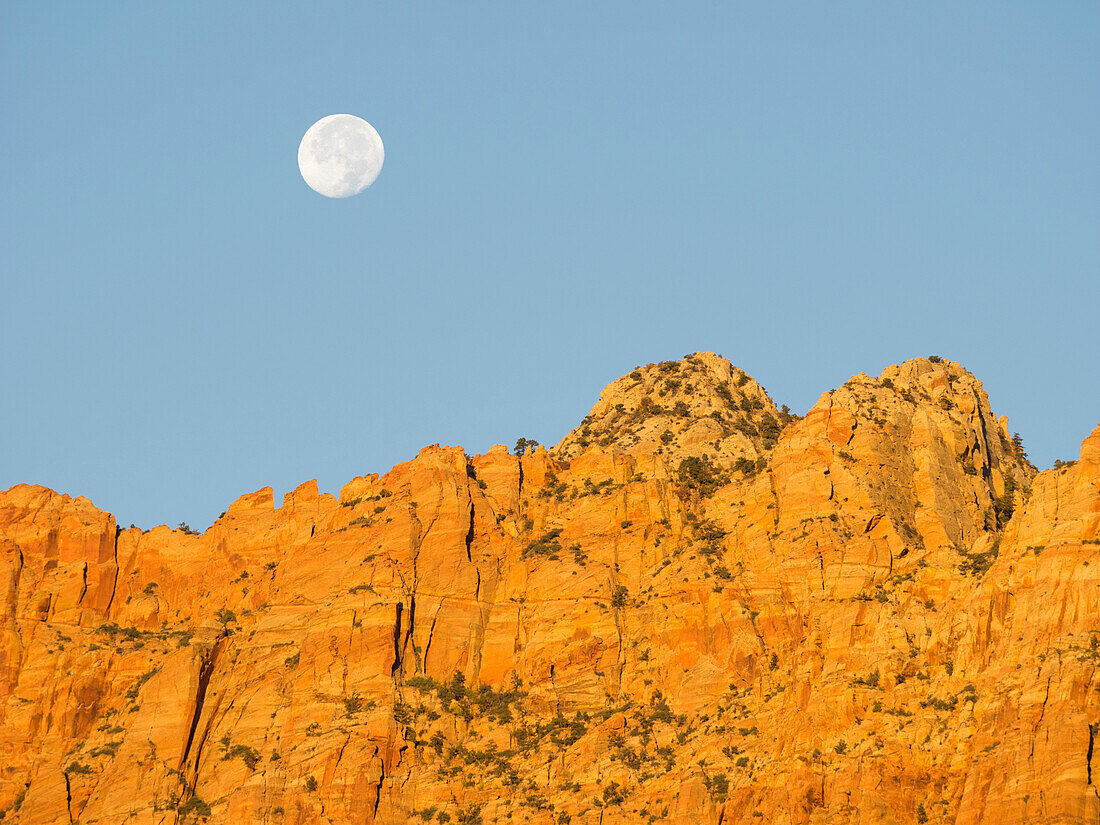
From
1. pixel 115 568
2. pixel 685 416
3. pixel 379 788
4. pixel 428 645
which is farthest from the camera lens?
pixel 685 416

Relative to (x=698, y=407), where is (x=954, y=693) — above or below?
below

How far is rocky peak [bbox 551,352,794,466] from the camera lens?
469 feet

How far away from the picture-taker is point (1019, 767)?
309 feet

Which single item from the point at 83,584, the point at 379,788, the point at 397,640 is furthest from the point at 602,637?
the point at 83,584

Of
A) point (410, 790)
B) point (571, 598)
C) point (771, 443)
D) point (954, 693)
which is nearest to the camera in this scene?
point (954, 693)

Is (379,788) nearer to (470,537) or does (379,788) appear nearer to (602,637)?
(602,637)

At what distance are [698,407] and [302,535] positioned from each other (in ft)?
104

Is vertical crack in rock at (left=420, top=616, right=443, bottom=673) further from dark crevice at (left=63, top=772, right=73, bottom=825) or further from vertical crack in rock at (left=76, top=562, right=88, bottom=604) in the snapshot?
vertical crack in rock at (left=76, top=562, right=88, bottom=604)

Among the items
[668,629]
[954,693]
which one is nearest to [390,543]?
[668,629]

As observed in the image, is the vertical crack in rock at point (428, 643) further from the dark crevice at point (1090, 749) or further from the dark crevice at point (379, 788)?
the dark crevice at point (1090, 749)

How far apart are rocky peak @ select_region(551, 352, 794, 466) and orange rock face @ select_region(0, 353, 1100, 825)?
0.65 m

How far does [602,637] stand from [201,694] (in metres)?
24.7

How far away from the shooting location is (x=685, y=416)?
148000 mm

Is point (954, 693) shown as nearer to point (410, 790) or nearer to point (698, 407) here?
point (410, 790)
